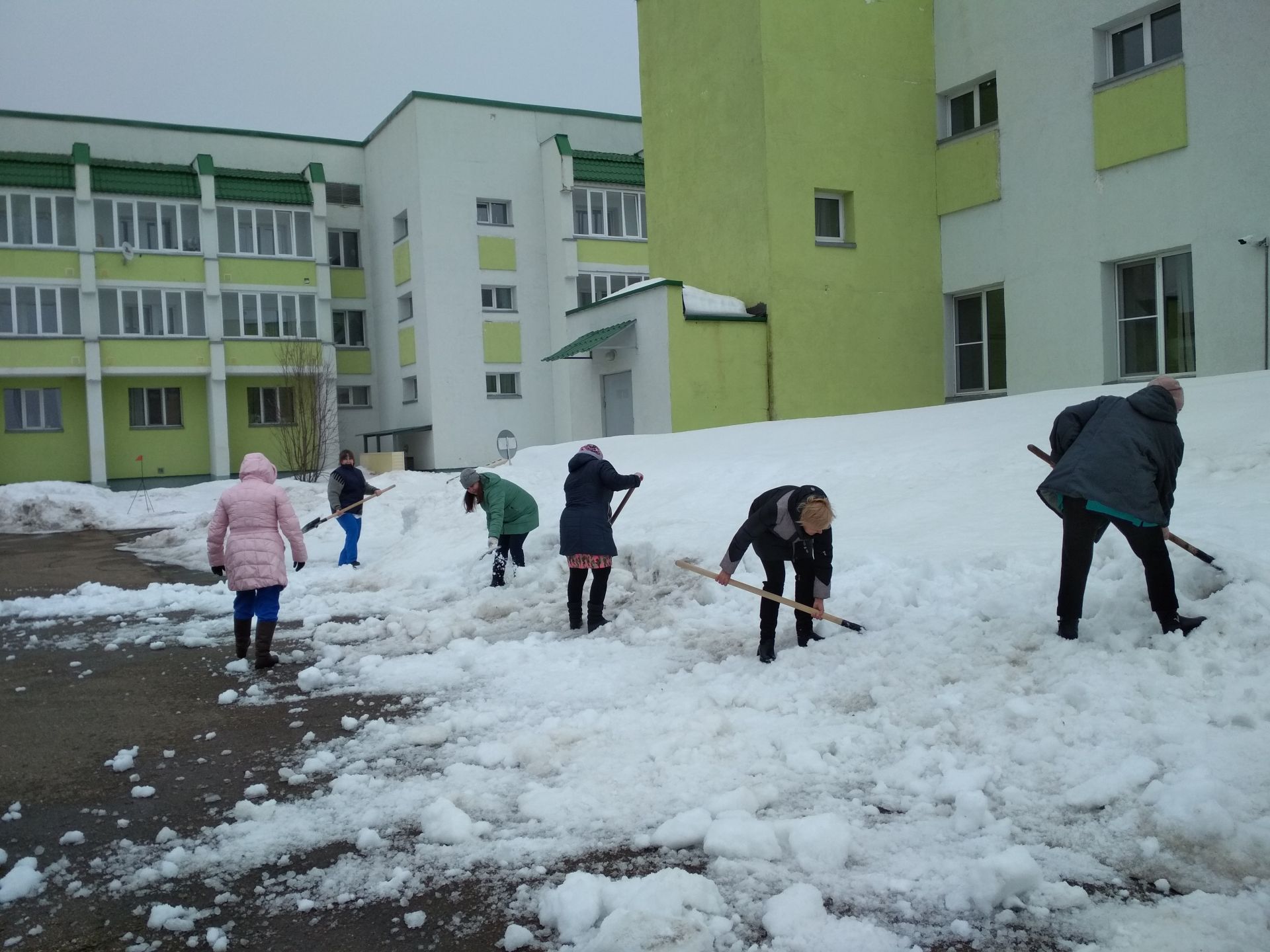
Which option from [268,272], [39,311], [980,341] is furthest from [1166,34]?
[39,311]

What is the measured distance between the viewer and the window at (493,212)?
3388cm

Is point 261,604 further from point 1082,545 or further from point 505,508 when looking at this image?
point 1082,545

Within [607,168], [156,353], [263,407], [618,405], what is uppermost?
[607,168]

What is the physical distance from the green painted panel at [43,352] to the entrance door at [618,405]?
21.1 metres

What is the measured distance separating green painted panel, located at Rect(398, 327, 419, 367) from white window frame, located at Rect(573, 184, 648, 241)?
650 cm

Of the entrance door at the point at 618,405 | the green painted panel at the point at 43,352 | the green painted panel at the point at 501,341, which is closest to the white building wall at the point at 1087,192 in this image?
the entrance door at the point at 618,405

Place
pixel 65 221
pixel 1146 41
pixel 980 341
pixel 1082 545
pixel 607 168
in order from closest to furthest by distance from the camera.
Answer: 1. pixel 1082 545
2. pixel 1146 41
3. pixel 980 341
4. pixel 65 221
5. pixel 607 168

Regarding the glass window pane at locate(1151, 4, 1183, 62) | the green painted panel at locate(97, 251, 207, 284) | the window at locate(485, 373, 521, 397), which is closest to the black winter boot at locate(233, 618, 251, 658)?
the glass window pane at locate(1151, 4, 1183, 62)

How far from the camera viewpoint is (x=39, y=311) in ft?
105

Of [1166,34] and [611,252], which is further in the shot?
[611,252]

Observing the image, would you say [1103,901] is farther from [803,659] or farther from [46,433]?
[46,433]

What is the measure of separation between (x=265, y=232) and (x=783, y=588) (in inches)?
1273

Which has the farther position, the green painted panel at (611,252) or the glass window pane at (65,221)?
the green painted panel at (611,252)

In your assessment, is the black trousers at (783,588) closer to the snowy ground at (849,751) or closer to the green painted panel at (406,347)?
the snowy ground at (849,751)
